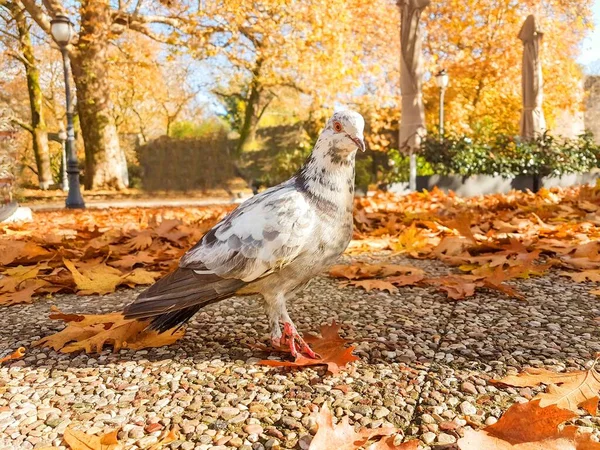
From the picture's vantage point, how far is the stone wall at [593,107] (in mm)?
31547

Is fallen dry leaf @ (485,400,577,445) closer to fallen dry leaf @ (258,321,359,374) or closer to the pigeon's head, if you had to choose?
fallen dry leaf @ (258,321,359,374)

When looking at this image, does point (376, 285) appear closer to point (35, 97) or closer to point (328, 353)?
point (328, 353)

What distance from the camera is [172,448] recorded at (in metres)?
1.27

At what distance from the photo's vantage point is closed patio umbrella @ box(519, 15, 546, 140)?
12.7 m

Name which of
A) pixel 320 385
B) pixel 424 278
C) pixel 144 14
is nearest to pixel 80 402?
pixel 320 385

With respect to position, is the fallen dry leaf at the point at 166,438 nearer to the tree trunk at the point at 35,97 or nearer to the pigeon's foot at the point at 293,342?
the pigeon's foot at the point at 293,342

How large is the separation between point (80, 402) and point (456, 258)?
253 centimetres

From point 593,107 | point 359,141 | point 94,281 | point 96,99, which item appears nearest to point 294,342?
point 359,141

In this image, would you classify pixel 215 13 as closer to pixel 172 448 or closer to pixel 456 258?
pixel 456 258

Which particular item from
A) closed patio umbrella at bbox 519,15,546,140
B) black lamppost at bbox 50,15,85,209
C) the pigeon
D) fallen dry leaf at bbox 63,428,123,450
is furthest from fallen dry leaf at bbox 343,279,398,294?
closed patio umbrella at bbox 519,15,546,140

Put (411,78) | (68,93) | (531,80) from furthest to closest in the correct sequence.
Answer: (531,80)
(68,93)
(411,78)

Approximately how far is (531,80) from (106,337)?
43.3 ft

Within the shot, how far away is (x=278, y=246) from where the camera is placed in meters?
1.69

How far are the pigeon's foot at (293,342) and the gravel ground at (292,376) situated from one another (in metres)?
0.07
